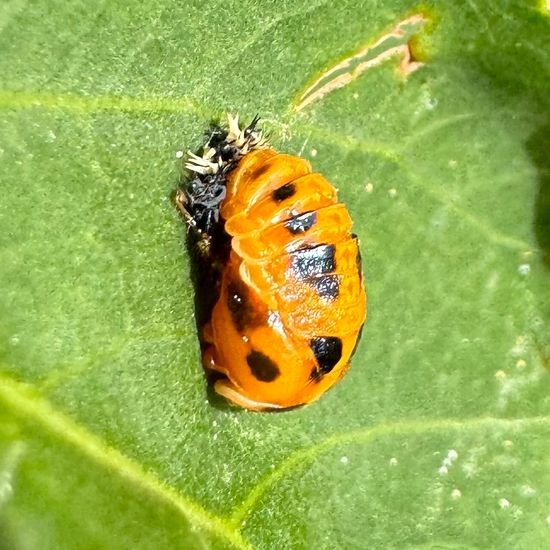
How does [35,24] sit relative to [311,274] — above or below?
above

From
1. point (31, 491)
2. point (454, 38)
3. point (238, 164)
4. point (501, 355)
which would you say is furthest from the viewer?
point (501, 355)

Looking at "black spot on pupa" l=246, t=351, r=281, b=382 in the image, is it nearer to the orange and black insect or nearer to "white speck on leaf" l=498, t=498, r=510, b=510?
the orange and black insect

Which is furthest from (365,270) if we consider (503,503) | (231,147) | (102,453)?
(102,453)

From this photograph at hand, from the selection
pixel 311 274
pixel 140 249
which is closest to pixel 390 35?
pixel 311 274

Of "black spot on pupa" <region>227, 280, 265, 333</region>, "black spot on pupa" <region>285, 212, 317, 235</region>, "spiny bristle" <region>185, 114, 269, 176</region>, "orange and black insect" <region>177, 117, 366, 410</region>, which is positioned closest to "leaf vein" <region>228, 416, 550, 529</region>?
"orange and black insect" <region>177, 117, 366, 410</region>

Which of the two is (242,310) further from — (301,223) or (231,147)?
(231,147)

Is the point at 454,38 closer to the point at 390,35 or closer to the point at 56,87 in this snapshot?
the point at 390,35
